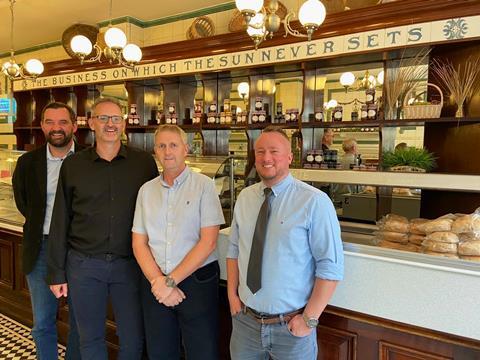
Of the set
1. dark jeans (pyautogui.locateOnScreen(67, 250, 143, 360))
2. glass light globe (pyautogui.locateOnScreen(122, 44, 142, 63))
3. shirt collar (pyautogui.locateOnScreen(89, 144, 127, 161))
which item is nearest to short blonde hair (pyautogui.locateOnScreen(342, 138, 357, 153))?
glass light globe (pyautogui.locateOnScreen(122, 44, 142, 63))

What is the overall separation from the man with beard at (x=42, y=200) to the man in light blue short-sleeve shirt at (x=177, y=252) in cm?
78

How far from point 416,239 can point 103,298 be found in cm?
162

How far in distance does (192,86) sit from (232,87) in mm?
680

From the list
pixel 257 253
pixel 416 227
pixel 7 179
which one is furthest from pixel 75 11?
pixel 416 227

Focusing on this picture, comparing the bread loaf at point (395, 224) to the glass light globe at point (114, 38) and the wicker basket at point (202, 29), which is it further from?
the wicker basket at point (202, 29)

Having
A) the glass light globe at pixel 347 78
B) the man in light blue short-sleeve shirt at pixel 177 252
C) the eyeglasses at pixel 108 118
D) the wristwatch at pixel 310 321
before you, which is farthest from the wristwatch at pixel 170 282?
the glass light globe at pixel 347 78

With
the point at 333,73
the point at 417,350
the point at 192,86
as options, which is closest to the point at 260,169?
the point at 417,350

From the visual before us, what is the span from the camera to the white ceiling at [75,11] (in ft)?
17.9

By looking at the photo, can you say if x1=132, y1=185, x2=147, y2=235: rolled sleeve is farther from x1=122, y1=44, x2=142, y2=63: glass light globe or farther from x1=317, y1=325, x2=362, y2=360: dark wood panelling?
x1=122, y1=44, x2=142, y2=63: glass light globe

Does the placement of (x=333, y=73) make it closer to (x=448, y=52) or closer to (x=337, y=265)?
(x=448, y=52)

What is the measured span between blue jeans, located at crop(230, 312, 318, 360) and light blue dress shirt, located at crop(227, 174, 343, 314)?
0.26ft

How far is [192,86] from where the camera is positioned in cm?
558

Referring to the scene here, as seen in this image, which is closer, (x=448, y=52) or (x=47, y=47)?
(x=448, y=52)

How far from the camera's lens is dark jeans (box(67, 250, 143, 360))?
1.99 metres
